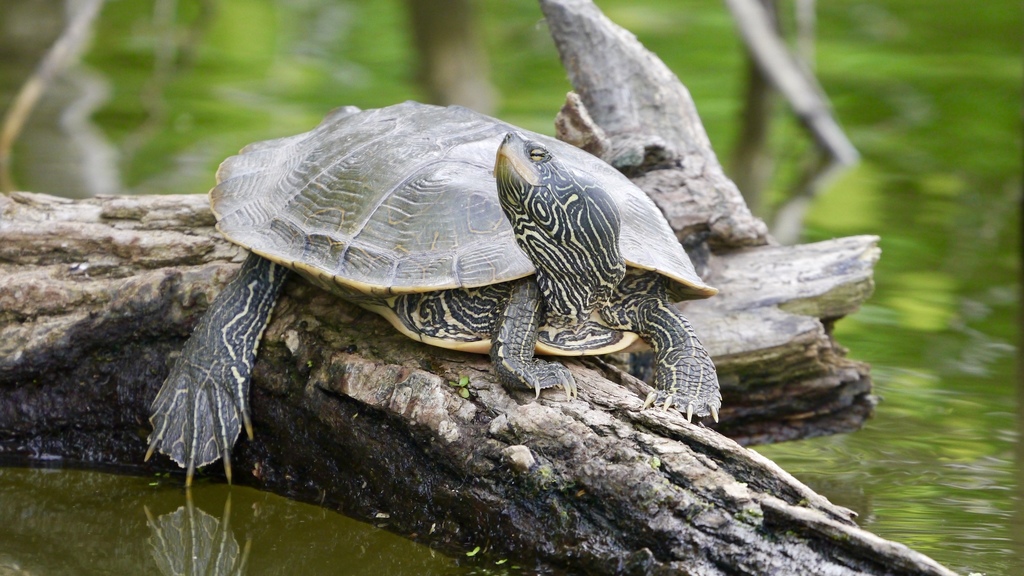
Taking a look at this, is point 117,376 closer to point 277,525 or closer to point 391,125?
point 277,525

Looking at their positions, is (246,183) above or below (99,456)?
above

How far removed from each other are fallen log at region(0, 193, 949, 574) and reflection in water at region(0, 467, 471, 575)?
11 centimetres

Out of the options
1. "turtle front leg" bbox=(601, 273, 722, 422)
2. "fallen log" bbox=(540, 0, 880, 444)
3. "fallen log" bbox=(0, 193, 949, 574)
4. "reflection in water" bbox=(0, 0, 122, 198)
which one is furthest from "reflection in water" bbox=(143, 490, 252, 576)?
"reflection in water" bbox=(0, 0, 122, 198)

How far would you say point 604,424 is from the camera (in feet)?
10.0

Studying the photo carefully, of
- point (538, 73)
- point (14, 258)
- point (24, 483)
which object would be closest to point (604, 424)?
point (24, 483)

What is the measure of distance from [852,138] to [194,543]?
869cm

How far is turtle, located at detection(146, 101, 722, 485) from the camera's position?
323 centimetres

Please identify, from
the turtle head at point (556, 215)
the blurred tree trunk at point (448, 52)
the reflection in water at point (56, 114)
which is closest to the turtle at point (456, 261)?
the turtle head at point (556, 215)

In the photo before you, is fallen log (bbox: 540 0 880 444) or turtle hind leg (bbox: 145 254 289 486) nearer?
turtle hind leg (bbox: 145 254 289 486)

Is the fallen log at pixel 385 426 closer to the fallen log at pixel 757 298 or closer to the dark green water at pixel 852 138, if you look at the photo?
the fallen log at pixel 757 298

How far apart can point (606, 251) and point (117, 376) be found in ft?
6.50

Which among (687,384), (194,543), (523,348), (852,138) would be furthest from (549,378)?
(852,138)

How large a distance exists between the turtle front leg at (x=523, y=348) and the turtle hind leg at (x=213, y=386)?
1006 millimetres

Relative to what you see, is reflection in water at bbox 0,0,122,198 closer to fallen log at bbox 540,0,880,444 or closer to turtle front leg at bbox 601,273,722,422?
fallen log at bbox 540,0,880,444
